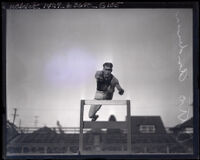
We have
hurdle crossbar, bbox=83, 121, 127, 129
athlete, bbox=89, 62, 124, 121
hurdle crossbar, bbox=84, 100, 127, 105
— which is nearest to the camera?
hurdle crossbar, bbox=83, 121, 127, 129

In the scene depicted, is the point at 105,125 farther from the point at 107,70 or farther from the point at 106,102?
the point at 107,70

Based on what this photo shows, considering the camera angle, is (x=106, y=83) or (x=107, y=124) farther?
(x=106, y=83)

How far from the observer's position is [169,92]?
3.65m

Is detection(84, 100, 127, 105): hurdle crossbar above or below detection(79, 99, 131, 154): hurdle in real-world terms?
above

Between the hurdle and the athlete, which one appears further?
the athlete

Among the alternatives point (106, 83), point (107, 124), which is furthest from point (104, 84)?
point (107, 124)

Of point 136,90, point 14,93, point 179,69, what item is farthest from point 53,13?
point 179,69

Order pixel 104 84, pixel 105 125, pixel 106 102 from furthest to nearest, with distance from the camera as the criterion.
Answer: pixel 104 84 < pixel 106 102 < pixel 105 125

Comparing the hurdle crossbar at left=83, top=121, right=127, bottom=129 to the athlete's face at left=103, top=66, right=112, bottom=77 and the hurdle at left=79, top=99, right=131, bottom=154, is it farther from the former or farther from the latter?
the athlete's face at left=103, top=66, right=112, bottom=77

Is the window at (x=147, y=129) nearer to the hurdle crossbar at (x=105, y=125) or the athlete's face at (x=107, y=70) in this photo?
the hurdle crossbar at (x=105, y=125)

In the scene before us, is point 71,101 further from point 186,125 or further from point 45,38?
point 186,125

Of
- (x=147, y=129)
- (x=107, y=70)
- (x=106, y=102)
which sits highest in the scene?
(x=107, y=70)

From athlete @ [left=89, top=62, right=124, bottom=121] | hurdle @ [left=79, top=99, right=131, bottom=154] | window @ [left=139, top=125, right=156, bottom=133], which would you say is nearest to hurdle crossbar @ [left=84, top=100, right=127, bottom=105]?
hurdle @ [left=79, top=99, right=131, bottom=154]

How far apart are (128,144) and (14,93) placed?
1342mm
